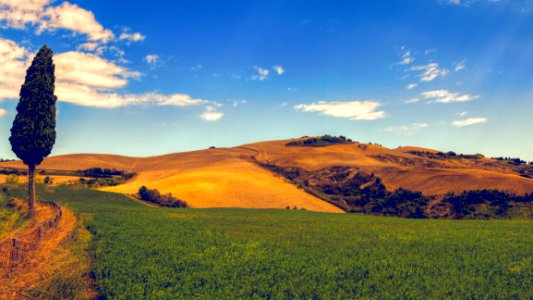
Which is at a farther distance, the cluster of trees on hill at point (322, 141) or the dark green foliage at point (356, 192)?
the cluster of trees on hill at point (322, 141)

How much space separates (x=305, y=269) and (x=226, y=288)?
3895mm

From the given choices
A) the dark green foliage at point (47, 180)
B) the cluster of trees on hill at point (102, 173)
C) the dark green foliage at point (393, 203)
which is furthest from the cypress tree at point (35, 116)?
the cluster of trees on hill at point (102, 173)

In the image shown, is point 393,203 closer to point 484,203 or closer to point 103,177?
point 484,203

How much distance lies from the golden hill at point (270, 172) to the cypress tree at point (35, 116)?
30.0 meters

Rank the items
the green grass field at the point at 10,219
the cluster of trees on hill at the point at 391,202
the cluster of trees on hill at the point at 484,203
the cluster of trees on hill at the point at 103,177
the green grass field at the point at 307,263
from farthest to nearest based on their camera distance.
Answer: the cluster of trees on hill at the point at 103,177 < the cluster of trees on hill at the point at 391,202 < the cluster of trees on hill at the point at 484,203 < the green grass field at the point at 10,219 < the green grass field at the point at 307,263

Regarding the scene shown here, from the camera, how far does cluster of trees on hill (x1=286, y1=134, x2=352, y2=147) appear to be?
142125mm

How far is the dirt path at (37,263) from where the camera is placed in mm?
17156

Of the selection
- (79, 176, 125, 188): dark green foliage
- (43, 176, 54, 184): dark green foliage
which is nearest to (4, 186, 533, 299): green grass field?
(79, 176, 125, 188): dark green foliage

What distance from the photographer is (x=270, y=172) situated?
9619 centimetres

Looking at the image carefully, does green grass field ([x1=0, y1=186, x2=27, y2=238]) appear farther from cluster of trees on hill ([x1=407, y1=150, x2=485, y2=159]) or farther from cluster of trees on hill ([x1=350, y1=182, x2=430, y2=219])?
cluster of trees on hill ([x1=407, y1=150, x2=485, y2=159])

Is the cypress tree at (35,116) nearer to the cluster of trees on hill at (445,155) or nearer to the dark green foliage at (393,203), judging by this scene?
the dark green foliage at (393,203)

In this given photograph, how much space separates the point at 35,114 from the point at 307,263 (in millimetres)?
31895

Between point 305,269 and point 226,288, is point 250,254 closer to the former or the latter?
point 305,269

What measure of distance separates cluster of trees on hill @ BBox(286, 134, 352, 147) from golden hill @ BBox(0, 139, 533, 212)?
536 centimetres
